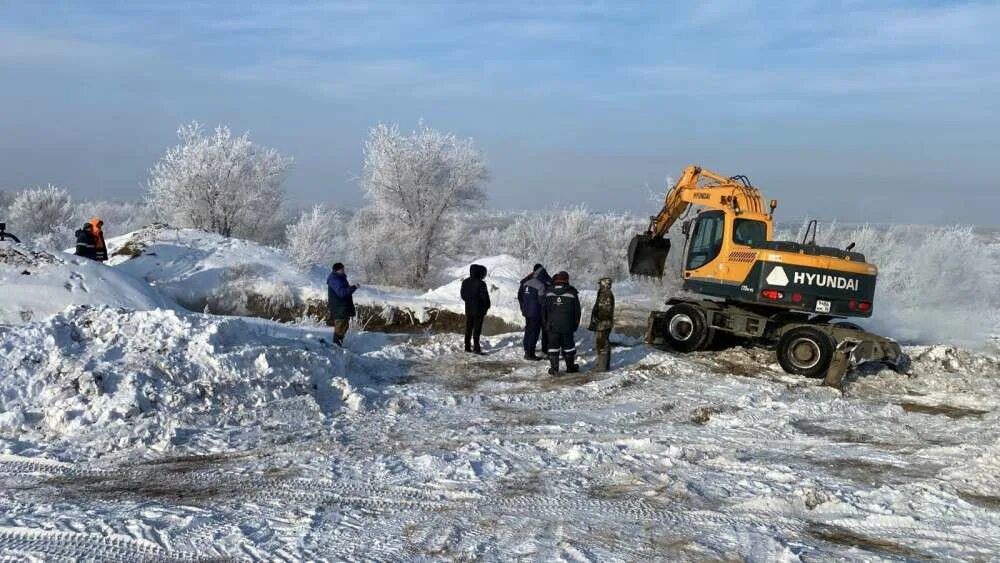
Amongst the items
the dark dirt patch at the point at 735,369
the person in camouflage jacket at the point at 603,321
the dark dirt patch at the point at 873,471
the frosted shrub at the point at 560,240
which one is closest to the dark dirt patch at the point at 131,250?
the person in camouflage jacket at the point at 603,321

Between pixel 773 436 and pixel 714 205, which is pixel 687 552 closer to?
pixel 773 436

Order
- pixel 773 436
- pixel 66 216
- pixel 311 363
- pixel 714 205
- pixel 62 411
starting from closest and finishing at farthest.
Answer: pixel 62 411 → pixel 773 436 → pixel 311 363 → pixel 714 205 → pixel 66 216

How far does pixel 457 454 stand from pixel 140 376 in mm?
3697

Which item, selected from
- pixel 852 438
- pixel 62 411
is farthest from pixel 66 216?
pixel 852 438

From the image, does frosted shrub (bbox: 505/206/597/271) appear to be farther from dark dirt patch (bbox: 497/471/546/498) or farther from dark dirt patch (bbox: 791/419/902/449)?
dark dirt patch (bbox: 497/471/546/498)

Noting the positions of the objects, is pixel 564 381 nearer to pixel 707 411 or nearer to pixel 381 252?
pixel 707 411

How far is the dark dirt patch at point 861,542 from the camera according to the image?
575cm

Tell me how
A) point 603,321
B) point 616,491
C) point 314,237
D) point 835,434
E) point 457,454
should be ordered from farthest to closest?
1. point 314,237
2. point 603,321
3. point 835,434
4. point 457,454
5. point 616,491

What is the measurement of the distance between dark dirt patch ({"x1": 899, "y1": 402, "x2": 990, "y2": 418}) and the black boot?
15.0 ft

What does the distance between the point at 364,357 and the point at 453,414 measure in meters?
3.61

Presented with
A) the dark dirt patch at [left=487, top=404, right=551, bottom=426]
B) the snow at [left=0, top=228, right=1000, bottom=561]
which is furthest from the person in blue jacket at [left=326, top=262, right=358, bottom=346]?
the dark dirt patch at [left=487, top=404, right=551, bottom=426]

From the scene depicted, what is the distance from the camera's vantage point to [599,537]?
5930mm

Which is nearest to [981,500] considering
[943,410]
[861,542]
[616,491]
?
[861,542]

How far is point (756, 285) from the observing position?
13.7m
